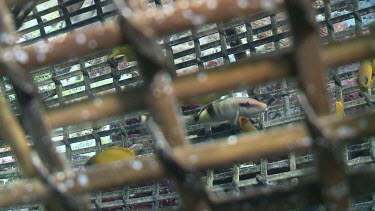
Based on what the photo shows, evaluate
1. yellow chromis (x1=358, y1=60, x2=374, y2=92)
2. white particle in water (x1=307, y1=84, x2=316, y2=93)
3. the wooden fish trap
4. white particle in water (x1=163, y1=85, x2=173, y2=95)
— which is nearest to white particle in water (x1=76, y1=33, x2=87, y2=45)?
the wooden fish trap

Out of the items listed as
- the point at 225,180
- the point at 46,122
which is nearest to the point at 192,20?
the point at 46,122

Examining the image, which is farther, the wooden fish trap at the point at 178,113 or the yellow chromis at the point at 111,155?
the yellow chromis at the point at 111,155

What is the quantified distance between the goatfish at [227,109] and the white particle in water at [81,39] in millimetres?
1634

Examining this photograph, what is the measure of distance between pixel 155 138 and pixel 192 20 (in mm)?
129

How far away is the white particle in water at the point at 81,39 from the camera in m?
0.54

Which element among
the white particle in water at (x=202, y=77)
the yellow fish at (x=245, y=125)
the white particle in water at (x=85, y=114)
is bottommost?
the yellow fish at (x=245, y=125)

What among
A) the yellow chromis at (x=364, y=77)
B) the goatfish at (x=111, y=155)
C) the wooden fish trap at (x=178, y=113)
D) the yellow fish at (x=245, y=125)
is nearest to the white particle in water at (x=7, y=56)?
the wooden fish trap at (x=178, y=113)

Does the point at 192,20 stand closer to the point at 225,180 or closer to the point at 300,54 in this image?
the point at 300,54

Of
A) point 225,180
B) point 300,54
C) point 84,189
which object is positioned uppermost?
point 300,54

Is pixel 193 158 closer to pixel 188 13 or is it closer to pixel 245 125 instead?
pixel 188 13

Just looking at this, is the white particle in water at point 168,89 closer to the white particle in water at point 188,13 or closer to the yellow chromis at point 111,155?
the white particle in water at point 188,13

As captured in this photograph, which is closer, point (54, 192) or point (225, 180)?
point (54, 192)

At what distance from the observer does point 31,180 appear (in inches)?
23.0

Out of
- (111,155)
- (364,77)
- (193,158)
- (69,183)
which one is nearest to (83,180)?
(69,183)
